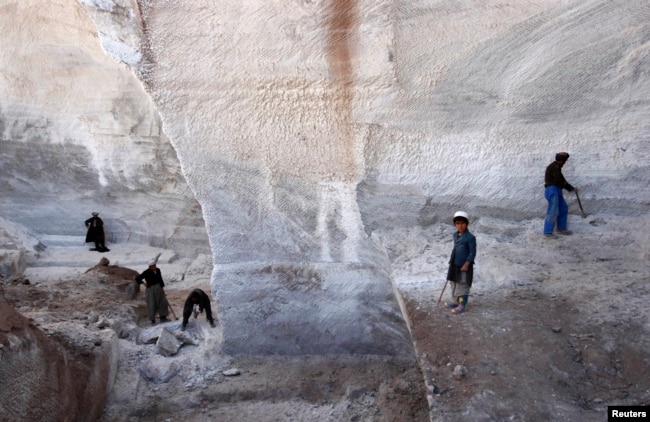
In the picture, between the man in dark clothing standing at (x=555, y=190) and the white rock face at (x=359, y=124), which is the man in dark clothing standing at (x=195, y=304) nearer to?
the white rock face at (x=359, y=124)

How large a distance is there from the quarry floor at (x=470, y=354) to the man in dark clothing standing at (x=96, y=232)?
8.13 feet

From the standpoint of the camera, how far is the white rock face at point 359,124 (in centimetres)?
499

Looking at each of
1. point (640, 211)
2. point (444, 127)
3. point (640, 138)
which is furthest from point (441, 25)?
point (640, 211)

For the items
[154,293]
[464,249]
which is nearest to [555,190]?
[464,249]

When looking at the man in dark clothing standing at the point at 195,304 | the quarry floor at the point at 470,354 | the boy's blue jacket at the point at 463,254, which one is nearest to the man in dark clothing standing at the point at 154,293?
the quarry floor at the point at 470,354

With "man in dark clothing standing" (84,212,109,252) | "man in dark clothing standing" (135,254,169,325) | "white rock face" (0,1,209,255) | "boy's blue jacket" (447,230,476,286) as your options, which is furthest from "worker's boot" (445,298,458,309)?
"man in dark clothing standing" (84,212,109,252)

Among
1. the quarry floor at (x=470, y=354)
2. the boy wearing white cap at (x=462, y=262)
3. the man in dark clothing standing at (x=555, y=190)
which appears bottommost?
the quarry floor at (x=470, y=354)

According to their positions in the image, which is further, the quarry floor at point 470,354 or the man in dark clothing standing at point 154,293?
the man in dark clothing standing at point 154,293

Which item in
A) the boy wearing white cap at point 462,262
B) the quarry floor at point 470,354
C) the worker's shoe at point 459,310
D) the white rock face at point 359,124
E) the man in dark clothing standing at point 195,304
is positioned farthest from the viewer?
the man in dark clothing standing at point 195,304

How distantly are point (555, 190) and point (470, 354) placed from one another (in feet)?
6.28

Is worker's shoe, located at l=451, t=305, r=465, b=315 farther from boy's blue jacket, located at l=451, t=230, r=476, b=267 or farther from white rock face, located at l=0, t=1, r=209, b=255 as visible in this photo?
white rock face, located at l=0, t=1, r=209, b=255

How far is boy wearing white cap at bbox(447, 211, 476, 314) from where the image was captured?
14.1 ft

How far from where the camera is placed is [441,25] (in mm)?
4992

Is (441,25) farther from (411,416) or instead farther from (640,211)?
(411,416)
